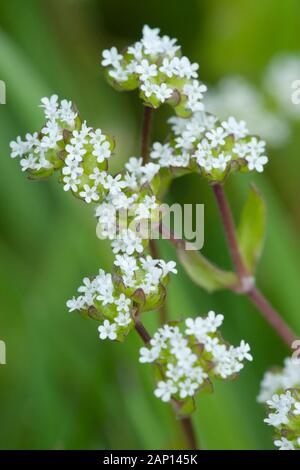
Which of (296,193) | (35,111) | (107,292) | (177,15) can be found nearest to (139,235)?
(107,292)

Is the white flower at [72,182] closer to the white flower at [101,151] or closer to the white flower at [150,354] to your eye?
the white flower at [101,151]

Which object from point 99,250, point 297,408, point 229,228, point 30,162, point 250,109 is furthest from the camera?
point 250,109

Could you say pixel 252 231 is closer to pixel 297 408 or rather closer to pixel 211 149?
pixel 211 149

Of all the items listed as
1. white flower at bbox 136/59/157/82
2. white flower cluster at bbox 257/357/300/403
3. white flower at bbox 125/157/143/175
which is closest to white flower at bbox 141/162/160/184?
white flower at bbox 125/157/143/175

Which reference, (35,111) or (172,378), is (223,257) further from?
(172,378)

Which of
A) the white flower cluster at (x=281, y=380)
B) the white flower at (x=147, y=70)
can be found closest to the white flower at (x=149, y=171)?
the white flower at (x=147, y=70)

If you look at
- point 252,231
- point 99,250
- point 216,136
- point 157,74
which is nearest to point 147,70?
point 157,74
